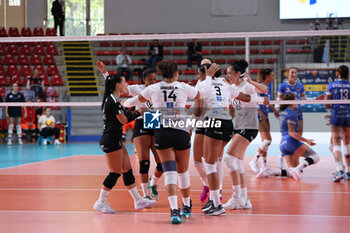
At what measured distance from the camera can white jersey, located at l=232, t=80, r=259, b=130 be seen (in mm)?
5453

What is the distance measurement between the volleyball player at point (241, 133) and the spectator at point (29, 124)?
11803 millimetres

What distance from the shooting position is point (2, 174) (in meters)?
8.66

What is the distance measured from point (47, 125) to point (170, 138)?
466 inches

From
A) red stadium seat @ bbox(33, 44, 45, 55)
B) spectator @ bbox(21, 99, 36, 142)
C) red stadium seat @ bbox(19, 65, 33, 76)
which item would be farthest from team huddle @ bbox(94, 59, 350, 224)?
red stadium seat @ bbox(33, 44, 45, 55)

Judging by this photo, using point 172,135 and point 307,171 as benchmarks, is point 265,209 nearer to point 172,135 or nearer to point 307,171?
point 172,135

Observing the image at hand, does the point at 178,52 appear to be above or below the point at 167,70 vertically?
above

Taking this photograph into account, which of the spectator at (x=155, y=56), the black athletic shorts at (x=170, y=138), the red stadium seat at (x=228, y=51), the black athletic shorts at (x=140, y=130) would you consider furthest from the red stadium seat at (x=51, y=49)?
the black athletic shorts at (x=170, y=138)

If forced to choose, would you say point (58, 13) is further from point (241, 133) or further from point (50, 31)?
point (241, 133)

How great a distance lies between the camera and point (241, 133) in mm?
5449

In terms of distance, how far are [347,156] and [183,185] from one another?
4051 mm

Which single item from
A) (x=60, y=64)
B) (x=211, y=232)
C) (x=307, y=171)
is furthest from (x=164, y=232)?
(x=60, y=64)

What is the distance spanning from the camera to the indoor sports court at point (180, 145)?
4.62 meters

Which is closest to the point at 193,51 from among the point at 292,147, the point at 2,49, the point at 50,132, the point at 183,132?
the point at 50,132

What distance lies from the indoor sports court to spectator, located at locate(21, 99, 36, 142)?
49mm
